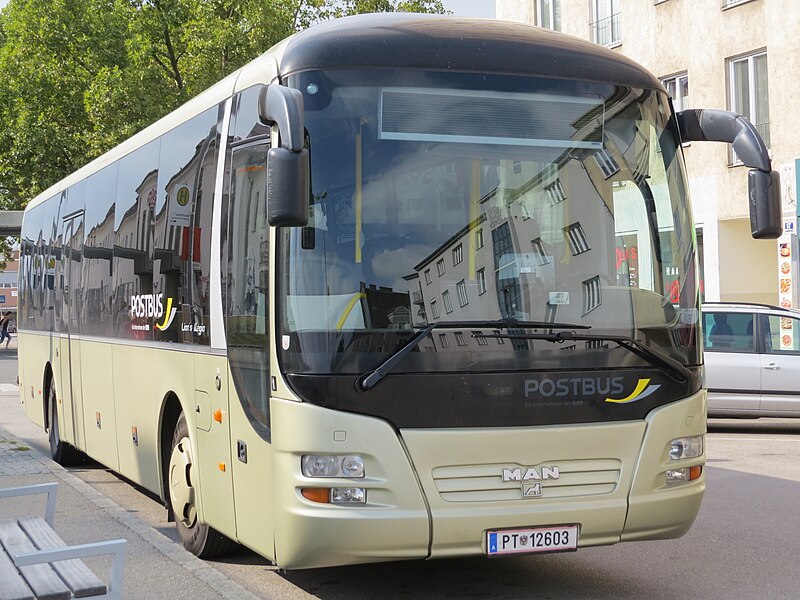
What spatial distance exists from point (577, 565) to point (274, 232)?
120 inches

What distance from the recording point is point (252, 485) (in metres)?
6.39

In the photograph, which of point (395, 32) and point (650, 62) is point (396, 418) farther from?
point (650, 62)

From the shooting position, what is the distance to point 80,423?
11.6 meters

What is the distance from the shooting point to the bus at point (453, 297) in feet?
19.2

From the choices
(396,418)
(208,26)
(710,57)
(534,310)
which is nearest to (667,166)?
(534,310)

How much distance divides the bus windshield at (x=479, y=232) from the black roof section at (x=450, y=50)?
0.07 m

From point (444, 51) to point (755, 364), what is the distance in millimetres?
10337

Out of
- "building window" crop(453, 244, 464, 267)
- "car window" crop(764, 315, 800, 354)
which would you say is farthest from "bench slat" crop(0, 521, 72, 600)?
"car window" crop(764, 315, 800, 354)

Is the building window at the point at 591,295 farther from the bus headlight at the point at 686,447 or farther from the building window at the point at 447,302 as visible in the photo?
the bus headlight at the point at 686,447

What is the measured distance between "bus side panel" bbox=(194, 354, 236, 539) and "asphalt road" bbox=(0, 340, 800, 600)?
0.43 m

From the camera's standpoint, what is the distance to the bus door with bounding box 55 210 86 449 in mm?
11703

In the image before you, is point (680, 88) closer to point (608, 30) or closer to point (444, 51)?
point (608, 30)

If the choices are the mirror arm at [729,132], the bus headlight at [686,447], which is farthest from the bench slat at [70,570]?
the mirror arm at [729,132]

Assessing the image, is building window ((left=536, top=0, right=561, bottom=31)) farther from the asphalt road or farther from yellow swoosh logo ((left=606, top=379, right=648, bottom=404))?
yellow swoosh logo ((left=606, top=379, right=648, bottom=404))
